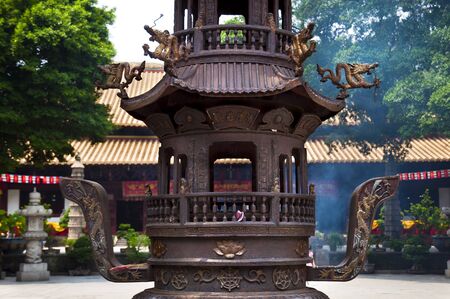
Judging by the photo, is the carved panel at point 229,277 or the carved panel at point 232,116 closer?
the carved panel at point 229,277

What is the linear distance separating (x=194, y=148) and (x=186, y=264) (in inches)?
66.5

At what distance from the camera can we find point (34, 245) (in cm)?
2333

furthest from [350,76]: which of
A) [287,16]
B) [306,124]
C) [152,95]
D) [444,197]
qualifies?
[444,197]

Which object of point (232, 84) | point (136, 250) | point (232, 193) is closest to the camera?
point (232, 193)

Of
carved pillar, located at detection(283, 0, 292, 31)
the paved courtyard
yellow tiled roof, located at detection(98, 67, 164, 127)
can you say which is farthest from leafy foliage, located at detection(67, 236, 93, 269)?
carved pillar, located at detection(283, 0, 292, 31)

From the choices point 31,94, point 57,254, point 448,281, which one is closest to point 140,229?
point 57,254

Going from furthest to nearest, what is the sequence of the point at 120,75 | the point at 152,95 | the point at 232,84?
the point at 120,75
the point at 152,95
the point at 232,84

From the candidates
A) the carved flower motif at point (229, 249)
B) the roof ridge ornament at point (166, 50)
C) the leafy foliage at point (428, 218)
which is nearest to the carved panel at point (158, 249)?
the carved flower motif at point (229, 249)

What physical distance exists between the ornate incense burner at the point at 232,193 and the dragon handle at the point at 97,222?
0.02 meters

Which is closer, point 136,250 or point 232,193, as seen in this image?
point 232,193

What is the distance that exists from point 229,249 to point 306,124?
7.98ft

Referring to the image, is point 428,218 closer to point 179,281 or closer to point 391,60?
point 391,60

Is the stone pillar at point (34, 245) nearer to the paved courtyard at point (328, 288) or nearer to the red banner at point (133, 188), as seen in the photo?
the paved courtyard at point (328, 288)

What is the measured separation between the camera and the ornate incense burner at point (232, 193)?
885 centimetres
